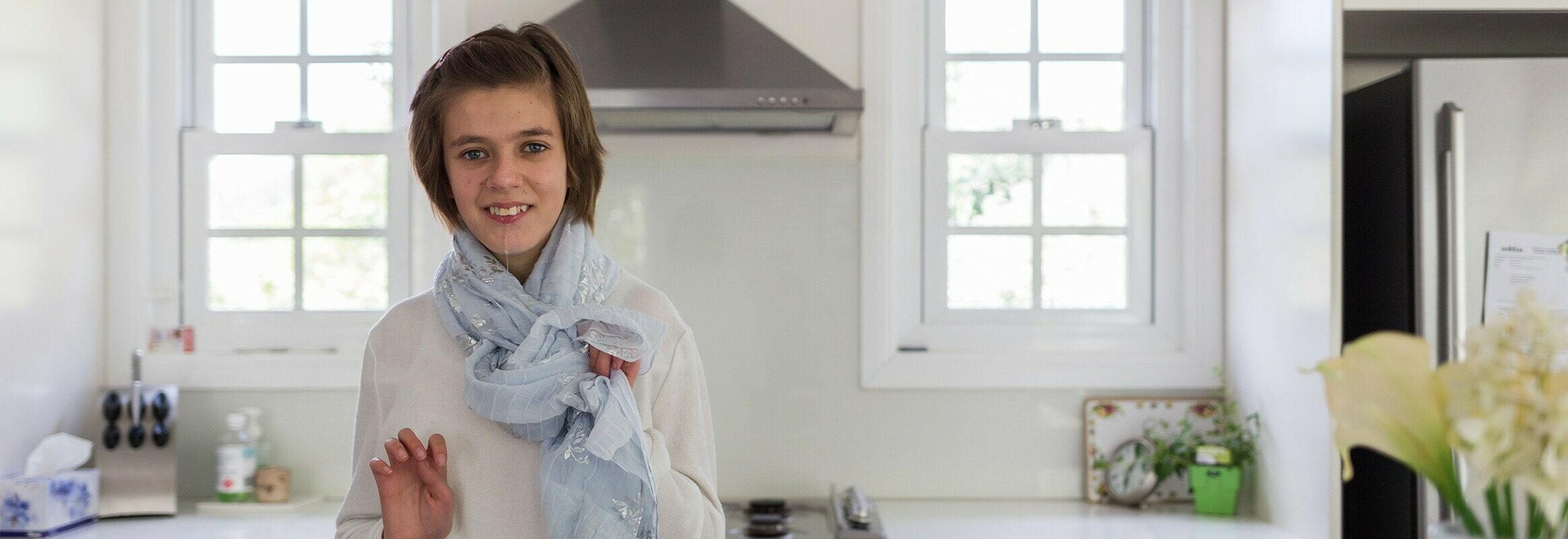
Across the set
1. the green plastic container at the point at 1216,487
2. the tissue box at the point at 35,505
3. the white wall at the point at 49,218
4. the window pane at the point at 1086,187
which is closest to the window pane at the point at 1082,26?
the window pane at the point at 1086,187

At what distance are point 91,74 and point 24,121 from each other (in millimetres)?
271

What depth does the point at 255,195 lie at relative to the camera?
2602 mm

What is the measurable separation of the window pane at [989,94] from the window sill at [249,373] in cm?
147

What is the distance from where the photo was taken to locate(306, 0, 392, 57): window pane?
2.60 m

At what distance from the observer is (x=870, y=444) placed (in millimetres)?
2490

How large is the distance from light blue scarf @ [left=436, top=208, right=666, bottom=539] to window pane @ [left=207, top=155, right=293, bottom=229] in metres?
1.54

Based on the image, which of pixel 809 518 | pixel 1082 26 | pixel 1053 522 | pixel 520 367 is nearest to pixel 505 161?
pixel 520 367

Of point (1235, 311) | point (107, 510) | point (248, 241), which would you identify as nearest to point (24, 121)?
point (248, 241)

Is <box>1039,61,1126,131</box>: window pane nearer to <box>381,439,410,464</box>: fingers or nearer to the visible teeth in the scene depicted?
the visible teeth

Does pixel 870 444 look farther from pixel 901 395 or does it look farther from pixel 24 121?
pixel 24 121

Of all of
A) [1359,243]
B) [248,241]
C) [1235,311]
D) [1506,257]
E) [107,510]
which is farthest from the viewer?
[248,241]

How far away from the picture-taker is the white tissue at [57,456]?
212cm

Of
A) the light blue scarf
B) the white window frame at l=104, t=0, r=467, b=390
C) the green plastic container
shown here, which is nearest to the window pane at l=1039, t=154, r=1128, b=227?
the green plastic container

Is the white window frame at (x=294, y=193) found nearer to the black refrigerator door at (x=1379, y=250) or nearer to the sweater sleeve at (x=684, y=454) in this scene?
the sweater sleeve at (x=684, y=454)
